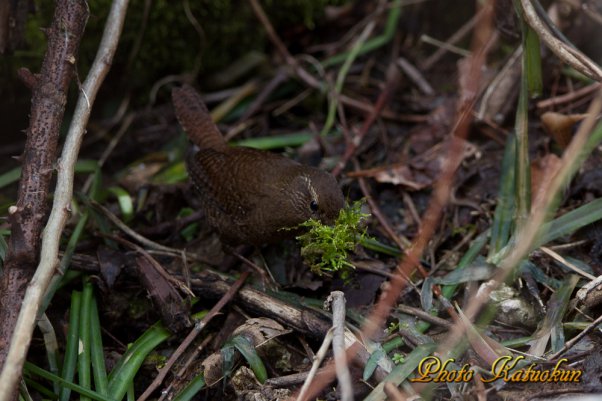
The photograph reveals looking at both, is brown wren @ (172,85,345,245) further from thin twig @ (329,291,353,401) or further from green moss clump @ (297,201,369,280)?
thin twig @ (329,291,353,401)

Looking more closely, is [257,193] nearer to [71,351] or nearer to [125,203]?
[125,203]

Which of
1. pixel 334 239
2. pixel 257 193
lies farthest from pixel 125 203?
pixel 334 239

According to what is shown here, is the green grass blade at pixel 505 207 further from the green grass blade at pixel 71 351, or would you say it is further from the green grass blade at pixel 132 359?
the green grass blade at pixel 71 351

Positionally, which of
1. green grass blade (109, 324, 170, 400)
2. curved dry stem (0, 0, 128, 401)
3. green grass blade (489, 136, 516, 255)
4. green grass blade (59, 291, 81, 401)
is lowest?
green grass blade (109, 324, 170, 400)

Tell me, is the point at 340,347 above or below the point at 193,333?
above

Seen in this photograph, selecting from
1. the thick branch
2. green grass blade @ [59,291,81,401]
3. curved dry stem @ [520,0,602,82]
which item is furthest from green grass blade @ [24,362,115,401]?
curved dry stem @ [520,0,602,82]

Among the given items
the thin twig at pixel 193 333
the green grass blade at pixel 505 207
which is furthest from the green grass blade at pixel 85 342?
the green grass blade at pixel 505 207
